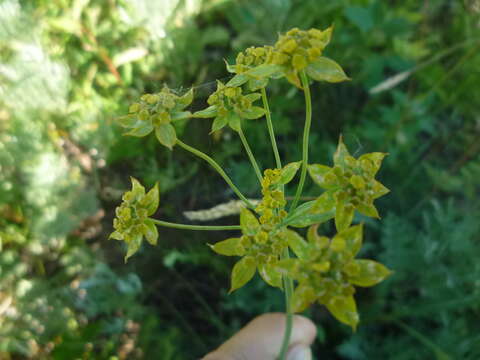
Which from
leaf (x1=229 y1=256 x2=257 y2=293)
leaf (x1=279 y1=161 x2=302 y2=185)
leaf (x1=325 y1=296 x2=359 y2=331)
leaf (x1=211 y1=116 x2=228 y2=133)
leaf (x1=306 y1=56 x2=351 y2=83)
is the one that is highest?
leaf (x1=306 y1=56 x2=351 y2=83)

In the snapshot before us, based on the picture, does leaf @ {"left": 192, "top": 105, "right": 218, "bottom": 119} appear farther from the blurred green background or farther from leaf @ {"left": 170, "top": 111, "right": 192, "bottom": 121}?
the blurred green background

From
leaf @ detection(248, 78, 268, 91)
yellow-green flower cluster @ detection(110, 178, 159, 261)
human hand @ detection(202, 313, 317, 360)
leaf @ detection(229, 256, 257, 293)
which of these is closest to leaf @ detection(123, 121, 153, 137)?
yellow-green flower cluster @ detection(110, 178, 159, 261)

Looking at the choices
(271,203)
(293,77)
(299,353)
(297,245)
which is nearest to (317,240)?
(297,245)

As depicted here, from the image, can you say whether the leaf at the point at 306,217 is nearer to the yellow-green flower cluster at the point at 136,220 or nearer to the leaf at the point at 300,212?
the leaf at the point at 300,212

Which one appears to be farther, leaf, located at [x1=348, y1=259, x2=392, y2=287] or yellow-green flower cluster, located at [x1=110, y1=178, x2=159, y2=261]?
yellow-green flower cluster, located at [x1=110, y1=178, x2=159, y2=261]

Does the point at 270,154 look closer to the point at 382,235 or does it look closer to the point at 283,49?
the point at 382,235

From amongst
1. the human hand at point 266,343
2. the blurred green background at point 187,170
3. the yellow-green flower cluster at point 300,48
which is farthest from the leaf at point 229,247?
the blurred green background at point 187,170
